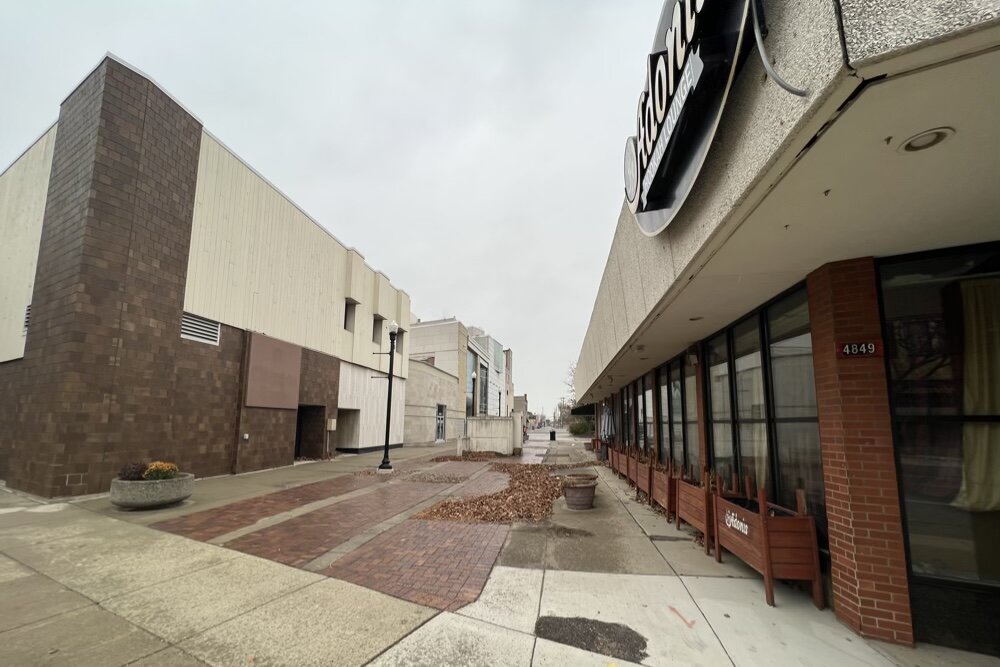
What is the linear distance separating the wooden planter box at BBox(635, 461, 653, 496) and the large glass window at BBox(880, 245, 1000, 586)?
17.1 feet

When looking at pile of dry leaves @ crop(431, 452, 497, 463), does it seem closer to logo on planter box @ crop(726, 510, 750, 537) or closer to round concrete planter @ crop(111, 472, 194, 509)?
round concrete planter @ crop(111, 472, 194, 509)

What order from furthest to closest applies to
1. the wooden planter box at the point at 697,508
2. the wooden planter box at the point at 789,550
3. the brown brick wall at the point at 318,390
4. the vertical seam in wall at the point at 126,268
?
the brown brick wall at the point at 318,390 → the vertical seam in wall at the point at 126,268 → the wooden planter box at the point at 697,508 → the wooden planter box at the point at 789,550

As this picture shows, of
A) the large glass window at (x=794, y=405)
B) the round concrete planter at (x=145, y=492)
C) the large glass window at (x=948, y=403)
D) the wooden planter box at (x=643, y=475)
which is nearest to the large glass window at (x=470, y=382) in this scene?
the wooden planter box at (x=643, y=475)

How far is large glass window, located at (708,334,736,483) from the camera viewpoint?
7039 mm

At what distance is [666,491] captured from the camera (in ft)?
24.7

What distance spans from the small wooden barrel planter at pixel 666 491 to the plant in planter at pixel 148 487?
30.4ft

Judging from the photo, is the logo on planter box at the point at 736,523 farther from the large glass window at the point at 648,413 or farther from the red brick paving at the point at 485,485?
the large glass window at the point at 648,413

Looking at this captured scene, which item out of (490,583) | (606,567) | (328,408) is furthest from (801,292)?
(328,408)

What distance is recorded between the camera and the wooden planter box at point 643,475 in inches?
348

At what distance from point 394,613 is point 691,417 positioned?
7.01m

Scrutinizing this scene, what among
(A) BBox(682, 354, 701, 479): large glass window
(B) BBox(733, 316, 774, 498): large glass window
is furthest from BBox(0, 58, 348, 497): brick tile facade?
(B) BBox(733, 316, 774, 498): large glass window

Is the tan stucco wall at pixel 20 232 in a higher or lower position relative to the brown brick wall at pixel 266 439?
higher

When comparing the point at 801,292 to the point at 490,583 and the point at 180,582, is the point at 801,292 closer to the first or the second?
the point at 490,583

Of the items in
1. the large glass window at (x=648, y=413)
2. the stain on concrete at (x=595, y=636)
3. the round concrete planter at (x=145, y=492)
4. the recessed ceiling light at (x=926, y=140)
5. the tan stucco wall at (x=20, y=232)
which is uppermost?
the tan stucco wall at (x=20, y=232)
